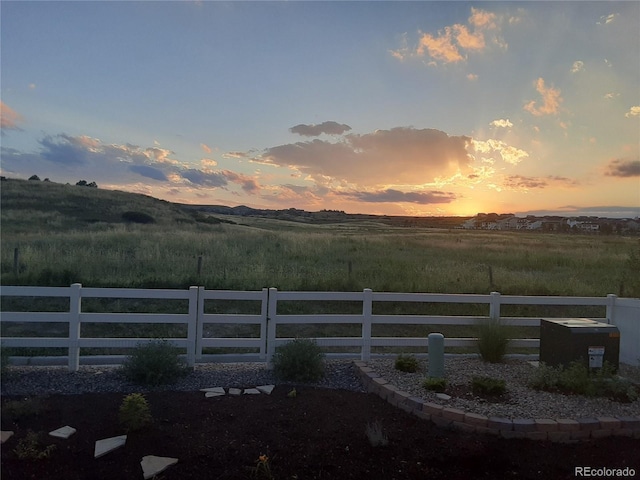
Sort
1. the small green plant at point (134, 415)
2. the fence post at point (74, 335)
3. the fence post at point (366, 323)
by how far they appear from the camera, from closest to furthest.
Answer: the small green plant at point (134, 415) → the fence post at point (74, 335) → the fence post at point (366, 323)

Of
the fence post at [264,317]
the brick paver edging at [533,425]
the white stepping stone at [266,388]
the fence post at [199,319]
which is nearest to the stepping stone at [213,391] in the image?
the white stepping stone at [266,388]

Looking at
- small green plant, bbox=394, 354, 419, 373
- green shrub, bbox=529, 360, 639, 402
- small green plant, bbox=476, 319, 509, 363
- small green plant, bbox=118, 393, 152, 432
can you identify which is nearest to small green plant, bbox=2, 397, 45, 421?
small green plant, bbox=118, 393, 152, 432

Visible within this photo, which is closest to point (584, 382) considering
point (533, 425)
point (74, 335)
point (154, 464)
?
point (533, 425)

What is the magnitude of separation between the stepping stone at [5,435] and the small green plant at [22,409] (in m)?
0.35

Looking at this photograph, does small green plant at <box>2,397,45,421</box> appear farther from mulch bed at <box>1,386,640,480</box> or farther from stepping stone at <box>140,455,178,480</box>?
stepping stone at <box>140,455,178,480</box>

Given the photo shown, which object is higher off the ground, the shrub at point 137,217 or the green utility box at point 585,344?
the shrub at point 137,217

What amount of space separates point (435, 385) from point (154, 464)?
3202 millimetres

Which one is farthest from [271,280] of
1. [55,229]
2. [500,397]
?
[55,229]

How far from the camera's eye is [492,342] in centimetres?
724

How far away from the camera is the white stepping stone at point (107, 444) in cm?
399

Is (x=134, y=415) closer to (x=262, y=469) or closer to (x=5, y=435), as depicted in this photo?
(x=5, y=435)

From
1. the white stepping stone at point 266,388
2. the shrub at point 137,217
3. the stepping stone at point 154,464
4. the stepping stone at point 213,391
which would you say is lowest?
the stepping stone at point 213,391

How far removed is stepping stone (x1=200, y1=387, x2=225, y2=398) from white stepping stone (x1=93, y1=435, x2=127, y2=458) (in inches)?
53.2

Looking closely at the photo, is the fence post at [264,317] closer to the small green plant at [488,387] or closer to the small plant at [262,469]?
the small green plant at [488,387]
